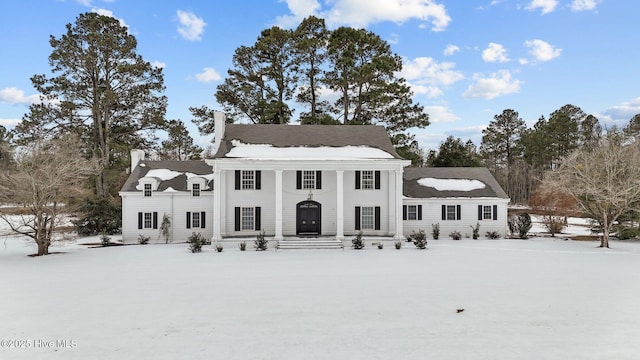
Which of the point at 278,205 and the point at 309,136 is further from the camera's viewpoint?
the point at 309,136

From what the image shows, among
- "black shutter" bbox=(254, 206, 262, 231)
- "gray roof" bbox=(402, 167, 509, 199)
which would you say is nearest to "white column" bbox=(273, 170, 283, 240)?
"black shutter" bbox=(254, 206, 262, 231)

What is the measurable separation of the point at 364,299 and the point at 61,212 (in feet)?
57.9

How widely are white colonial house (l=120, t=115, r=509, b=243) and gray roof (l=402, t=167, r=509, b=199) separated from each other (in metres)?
0.30

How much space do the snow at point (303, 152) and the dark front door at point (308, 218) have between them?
3240 mm

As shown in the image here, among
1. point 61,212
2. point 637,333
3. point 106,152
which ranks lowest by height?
point 637,333

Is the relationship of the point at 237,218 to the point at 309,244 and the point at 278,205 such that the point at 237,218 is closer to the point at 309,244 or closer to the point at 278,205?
the point at 278,205

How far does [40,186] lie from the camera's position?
18.9m

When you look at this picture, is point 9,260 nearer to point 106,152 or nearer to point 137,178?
point 137,178

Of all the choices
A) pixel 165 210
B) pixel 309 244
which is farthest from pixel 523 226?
pixel 165 210

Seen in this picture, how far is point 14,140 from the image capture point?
32.6 meters

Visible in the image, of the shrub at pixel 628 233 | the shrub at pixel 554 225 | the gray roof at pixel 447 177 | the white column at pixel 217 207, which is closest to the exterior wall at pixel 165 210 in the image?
the white column at pixel 217 207

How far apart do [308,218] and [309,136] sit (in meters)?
5.97

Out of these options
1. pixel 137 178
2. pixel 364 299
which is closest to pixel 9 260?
pixel 137 178

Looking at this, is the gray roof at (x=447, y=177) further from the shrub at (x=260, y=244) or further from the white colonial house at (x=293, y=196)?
the shrub at (x=260, y=244)
